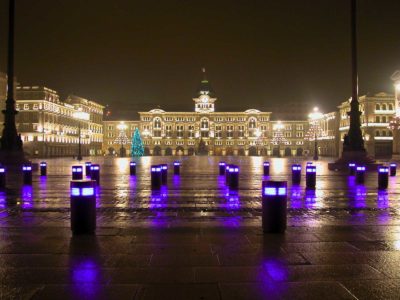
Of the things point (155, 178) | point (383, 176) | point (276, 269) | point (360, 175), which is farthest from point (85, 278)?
point (360, 175)

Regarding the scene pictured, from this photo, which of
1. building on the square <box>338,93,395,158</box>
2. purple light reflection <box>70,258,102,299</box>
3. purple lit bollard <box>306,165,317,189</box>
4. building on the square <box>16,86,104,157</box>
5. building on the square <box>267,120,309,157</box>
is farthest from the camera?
building on the square <box>267,120,309,157</box>

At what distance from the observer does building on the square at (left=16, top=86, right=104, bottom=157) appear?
10638cm

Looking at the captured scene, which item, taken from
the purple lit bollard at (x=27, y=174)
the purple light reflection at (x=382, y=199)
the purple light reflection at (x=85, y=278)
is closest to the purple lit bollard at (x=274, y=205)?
the purple light reflection at (x=85, y=278)

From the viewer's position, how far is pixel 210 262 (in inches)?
271

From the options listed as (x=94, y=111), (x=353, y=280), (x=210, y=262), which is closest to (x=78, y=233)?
(x=210, y=262)

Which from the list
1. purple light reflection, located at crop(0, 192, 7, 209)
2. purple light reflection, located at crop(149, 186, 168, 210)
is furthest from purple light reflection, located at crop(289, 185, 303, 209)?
purple light reflection, located at crop(0, 192, 7, 209)

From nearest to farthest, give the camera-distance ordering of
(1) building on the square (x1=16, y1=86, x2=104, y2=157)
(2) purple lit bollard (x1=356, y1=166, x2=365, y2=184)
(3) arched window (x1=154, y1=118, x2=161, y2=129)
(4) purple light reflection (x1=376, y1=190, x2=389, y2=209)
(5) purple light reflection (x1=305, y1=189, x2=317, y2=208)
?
(4) purple light reflection (x1=376, y1=190, x2=389, y2=209) → (5) purple light reflection (x1=305, y1=189, x2=317, y2=208) → (2) purple lit bollard (x1=356, y1=166, x2=365, y2=184) → (1) building on the square (x1=16, y1=86, x2=104, y2=157) → (3) arched window (x1=154, y1=118, x2=161, y2=129)

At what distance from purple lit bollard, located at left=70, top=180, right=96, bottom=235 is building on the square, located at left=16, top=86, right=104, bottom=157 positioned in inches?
3435

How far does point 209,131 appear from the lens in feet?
548

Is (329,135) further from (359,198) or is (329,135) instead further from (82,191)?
(82,191)

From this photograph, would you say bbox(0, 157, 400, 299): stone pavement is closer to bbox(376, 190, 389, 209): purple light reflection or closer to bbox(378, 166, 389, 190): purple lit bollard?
bbox(376, 190, 389, 209): purple light reflection

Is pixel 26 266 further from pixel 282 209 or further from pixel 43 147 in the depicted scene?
pixel 43 147

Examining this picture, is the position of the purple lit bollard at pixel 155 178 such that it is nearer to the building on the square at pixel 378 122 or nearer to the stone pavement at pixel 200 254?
the stone pavement at pixel 200 254

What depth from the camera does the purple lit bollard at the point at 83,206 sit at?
8.87m
